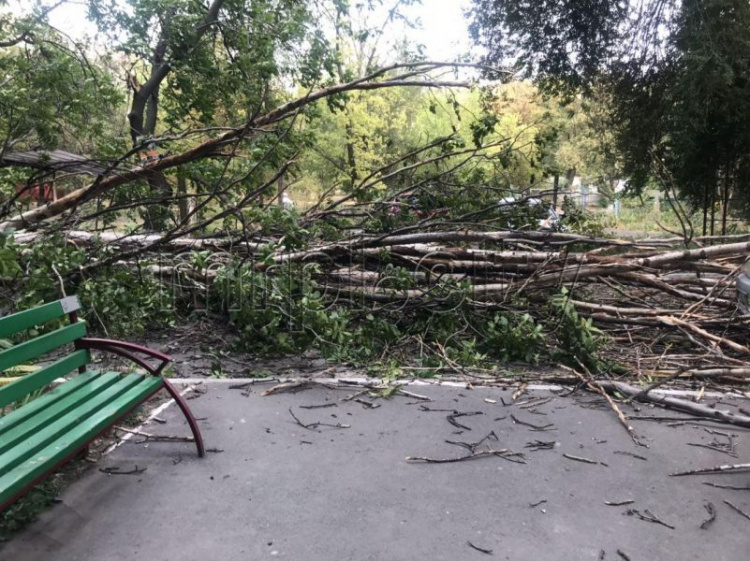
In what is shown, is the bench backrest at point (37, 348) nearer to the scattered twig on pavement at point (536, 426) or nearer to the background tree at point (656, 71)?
the scattered twig on pavement at point (536, 426)

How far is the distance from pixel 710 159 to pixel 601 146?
275 centimetres

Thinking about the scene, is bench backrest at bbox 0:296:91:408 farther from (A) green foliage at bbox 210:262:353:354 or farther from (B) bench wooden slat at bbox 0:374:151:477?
(A) green foliage at bbox 210:262:353:354

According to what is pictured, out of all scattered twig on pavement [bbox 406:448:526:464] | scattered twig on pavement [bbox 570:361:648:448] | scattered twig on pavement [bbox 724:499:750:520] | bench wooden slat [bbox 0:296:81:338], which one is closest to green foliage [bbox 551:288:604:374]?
scattered twig on pavement [bbox 570:361:648:448]

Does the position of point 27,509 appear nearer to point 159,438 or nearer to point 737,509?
point 159,438

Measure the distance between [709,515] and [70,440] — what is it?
3.10m

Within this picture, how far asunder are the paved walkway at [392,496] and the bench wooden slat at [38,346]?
0.75m

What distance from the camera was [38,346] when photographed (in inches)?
110

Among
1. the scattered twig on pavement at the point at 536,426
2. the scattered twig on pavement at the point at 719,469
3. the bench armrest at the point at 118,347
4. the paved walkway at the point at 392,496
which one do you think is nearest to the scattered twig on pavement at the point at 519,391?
the paved walkway at the point at 392,496

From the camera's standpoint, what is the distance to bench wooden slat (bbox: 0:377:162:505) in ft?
7.07

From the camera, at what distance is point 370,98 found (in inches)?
818

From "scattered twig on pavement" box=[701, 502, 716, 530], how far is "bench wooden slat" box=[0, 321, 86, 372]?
11.1 feet

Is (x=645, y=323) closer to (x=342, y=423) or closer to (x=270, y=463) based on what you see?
→ (x=342, y=423)

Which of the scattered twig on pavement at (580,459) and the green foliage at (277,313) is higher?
the green foliage at (277,313)

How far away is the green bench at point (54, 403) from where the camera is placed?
2.29 m
